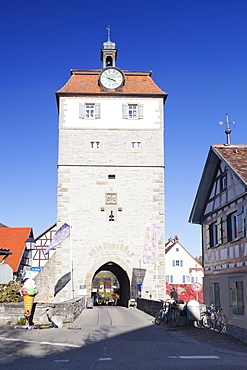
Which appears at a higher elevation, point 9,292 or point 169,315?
point 9,292

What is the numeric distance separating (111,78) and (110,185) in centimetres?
688

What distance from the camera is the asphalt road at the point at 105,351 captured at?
788 cm

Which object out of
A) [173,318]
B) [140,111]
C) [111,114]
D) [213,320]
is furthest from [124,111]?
[213,320]

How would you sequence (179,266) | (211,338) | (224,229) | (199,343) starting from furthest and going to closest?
(179,266) → (224,229) → (211,338) → (199,343)

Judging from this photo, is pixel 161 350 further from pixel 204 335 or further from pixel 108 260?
pixel 108 260

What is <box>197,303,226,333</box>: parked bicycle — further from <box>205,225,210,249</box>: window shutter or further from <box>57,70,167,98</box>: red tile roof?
<box>57,70,167,98</box>: red tile roof

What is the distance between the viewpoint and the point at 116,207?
1013 inches

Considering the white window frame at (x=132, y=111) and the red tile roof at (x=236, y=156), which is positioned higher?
the white window frame at (x=132, y=111)

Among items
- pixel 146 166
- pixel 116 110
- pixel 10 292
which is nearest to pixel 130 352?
pixel 10 292

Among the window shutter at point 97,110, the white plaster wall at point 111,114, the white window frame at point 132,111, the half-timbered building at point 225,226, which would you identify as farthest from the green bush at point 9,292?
the white window frame at point 132,111

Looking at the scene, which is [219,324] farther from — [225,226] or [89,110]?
[89,110]

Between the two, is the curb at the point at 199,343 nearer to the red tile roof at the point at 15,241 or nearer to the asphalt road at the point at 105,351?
the asphalt road at the point at 105,351

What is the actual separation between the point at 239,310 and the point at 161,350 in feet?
18.0

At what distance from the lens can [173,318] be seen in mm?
14906
